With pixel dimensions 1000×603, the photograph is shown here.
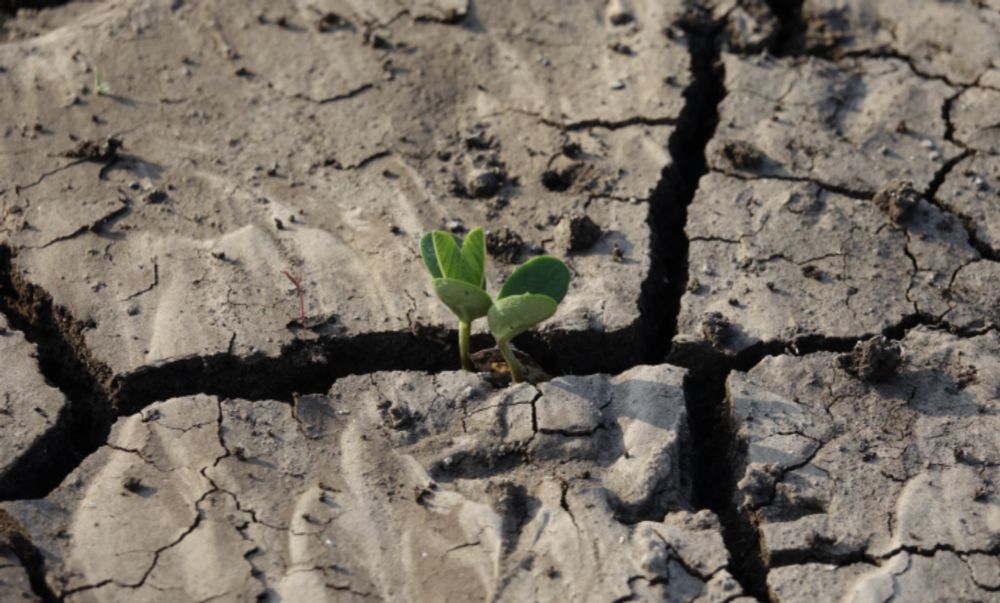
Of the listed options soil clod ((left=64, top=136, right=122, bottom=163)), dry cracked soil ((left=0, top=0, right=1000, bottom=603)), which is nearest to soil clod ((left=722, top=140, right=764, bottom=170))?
dry cracked soil ((left=0, top=0, right=1000, bottom=603))

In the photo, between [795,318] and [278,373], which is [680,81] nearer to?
[795,318]

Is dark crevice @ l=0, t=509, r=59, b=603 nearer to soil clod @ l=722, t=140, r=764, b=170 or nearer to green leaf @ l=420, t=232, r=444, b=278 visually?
green leaf @ l=420, t=232, r=444, b=278

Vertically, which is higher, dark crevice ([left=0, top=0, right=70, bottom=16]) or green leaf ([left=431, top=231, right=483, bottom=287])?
dark crevice ([left=0, top=0, right=70, bottom=16])

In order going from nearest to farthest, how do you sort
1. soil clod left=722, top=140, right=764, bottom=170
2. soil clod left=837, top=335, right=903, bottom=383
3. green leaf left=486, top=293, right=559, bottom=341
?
green leaf left=486, top=293, right=559, bottom=341 → soil clod left=837, top=335, right=903, bottom=383 → soil clod left=722, top=140, right=764, bottom=170

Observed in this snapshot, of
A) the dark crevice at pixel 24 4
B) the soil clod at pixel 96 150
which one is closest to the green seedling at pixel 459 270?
the soil clod at pixel 96 150

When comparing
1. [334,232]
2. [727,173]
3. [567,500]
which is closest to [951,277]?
[727,173]

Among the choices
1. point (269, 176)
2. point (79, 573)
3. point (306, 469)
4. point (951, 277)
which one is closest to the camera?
Result: point (79, 573)

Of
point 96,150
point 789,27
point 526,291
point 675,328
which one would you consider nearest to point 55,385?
point 96,150
